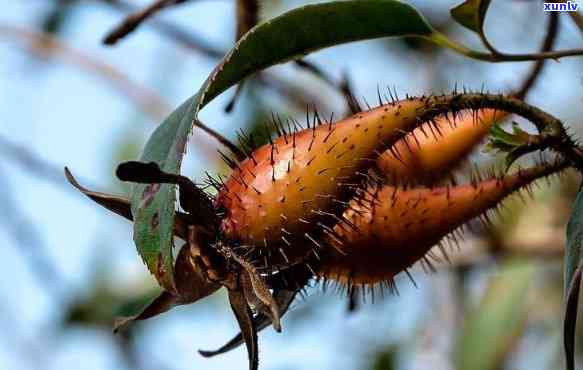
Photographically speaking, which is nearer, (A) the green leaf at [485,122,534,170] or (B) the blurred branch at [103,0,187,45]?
(A) the green leaf at [485,122,534,170]

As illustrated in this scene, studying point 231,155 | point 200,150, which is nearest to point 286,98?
point 200,150

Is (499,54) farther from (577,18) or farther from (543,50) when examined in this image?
(543,50)

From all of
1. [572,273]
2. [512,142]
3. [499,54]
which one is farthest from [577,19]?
[572,273]

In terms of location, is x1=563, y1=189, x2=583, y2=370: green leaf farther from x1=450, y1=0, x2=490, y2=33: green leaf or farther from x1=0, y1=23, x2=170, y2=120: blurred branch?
x1=0, y1=23, x2=170, y2=120: blurred branch

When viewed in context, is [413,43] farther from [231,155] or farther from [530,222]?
[231,155]

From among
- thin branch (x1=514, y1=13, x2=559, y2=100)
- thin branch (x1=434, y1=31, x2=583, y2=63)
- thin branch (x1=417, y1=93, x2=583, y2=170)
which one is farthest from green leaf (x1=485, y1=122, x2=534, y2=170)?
thin branch (x1=514, y1=13, x2=559, y2=100)

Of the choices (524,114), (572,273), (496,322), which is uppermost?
(524,114)

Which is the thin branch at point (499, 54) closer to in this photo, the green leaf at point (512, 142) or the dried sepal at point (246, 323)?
the green leaf at point (512, 142)
